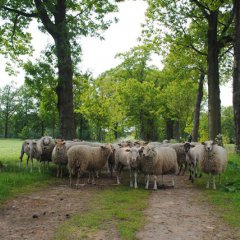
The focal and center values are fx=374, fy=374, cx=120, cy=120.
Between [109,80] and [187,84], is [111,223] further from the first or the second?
[109,80]

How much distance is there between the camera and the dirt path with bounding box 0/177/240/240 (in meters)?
7.55

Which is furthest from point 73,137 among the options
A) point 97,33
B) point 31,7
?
point 31,7

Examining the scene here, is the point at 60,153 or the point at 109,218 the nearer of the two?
the point at 109,218

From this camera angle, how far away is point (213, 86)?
22766mm

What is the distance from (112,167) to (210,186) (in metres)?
5.09

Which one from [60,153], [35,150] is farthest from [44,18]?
[60,153]

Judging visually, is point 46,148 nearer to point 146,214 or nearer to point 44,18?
point 44,18

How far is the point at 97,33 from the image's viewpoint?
21.1 meters

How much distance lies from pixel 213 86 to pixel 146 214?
49.4ft

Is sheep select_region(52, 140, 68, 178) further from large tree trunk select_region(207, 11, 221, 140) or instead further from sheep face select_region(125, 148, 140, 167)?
large tree trunk select_region(207, 11, 221, 140)

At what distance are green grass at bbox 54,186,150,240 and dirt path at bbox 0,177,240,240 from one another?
0.72 ft

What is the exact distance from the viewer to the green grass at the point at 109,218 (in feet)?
24.6

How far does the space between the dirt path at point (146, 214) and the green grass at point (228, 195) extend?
281 millimetres

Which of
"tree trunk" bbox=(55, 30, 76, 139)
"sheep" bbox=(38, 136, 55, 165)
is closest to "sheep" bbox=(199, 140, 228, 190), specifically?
"sheep" bbox=(38, 136, 55, 165)
